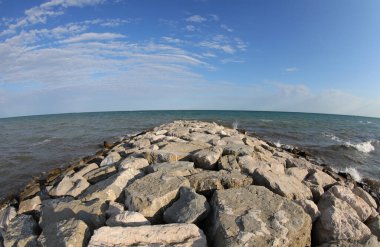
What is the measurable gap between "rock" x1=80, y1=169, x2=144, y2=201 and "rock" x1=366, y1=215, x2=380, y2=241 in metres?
4.18

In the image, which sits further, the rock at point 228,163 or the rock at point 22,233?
the rock at point 228,163

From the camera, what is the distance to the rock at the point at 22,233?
130 inches

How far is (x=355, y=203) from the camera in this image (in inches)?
178

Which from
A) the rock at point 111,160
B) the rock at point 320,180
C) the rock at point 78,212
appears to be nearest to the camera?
the rock at point 78,212

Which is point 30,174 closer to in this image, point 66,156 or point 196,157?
point 66,156

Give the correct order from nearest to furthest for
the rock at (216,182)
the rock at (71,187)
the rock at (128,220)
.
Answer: the rock at (128,220), the rock at (216,182), the rock at (71,187)

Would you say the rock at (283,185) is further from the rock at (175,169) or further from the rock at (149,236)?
the rock at (149,236)

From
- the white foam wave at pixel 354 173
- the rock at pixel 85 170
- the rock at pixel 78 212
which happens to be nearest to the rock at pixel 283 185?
the rock at pixel 78 212

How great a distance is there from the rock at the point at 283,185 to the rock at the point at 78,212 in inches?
107

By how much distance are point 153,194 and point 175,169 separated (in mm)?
1077

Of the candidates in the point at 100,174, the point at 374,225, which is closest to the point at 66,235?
the point at 100,174

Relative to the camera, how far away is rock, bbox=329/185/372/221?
439 centimetres

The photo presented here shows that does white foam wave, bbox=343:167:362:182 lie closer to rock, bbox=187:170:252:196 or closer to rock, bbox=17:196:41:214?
rock, bbox=187:170:252:196

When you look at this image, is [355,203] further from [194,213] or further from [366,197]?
[194,213]
